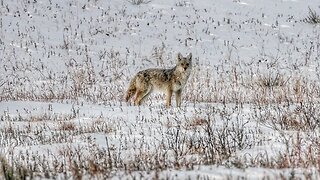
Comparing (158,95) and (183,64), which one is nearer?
(183,64)

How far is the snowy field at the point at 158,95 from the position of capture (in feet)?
19.5

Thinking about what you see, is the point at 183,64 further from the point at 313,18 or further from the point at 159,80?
the point at 313,18

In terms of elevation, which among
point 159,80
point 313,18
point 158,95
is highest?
point 313,18

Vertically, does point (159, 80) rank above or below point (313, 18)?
below

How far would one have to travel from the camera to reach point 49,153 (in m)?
6.96

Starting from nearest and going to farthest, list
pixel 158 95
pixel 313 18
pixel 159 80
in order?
pixel 159 80 → pixel 158 95 → pixel 313 18

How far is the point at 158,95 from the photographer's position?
14.8 m

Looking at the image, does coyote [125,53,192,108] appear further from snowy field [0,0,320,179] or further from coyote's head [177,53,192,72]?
snowy field [0,0,320,179]

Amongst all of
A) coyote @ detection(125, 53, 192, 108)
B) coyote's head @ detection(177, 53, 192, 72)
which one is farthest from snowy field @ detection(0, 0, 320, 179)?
coyote's head @ detection(177, 53, 192, 72)

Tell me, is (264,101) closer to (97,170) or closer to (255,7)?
(97,170)

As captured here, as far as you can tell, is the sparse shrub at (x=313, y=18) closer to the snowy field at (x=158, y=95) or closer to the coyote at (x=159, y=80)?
the snowy field at (x=158, y=95)

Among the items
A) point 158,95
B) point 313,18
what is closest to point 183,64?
point 158,95

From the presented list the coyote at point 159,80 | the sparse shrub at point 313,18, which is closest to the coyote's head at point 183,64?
A: the coyote at point 159,80

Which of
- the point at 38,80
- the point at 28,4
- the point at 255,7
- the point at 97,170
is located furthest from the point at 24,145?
the point at 255,7
